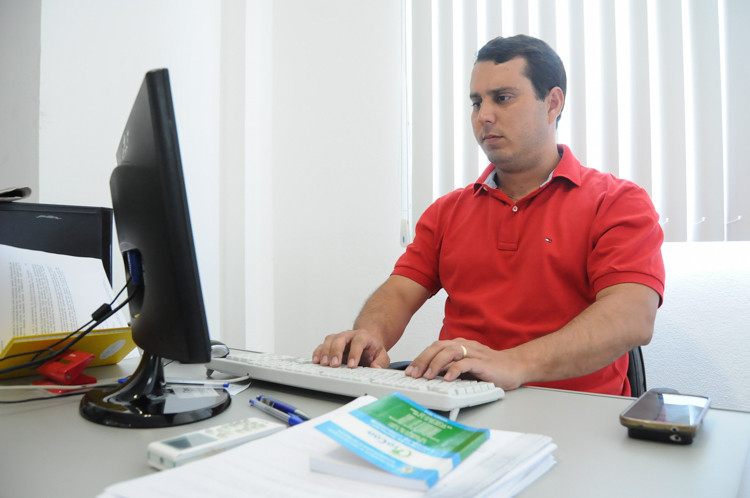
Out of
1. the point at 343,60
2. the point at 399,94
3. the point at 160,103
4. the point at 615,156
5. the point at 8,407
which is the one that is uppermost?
the point at 343,60

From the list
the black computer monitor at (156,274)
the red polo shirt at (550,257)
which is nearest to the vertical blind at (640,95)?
the red polo shirt at (550,257)

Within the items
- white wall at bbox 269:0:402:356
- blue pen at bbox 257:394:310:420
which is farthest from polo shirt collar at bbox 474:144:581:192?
blue pen at bbox 257:394:310:420

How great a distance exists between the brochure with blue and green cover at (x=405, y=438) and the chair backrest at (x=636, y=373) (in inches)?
30.6

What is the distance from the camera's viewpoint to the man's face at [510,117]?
144 cm

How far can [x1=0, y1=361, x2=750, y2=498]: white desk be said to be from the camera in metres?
0.46

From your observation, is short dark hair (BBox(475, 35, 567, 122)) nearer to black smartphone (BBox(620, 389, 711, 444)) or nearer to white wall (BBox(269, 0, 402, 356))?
white wall (BBox(269, 0, 402, 356))

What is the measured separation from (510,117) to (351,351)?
0.85 meters

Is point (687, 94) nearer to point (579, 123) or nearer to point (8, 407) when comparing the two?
point (579, 123)

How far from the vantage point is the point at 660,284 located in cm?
114

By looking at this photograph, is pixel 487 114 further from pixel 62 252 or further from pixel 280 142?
pixel 280 142

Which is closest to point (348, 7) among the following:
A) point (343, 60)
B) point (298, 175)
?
point (343, 60)

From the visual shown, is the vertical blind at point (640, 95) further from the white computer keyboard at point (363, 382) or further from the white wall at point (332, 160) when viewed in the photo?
the white computer keyboard at point (363, 382)

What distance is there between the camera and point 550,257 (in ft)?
4.26

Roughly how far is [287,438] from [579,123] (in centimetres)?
170
